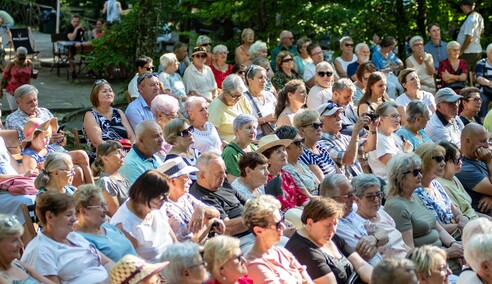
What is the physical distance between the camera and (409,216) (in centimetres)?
748

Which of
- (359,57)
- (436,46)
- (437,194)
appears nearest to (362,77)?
(359,57)

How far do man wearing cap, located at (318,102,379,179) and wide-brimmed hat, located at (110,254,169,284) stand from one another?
3988mm

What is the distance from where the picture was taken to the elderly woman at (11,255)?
532 centimetres

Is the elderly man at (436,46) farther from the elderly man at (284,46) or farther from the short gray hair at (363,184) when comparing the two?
the short gray hair at (363,184)

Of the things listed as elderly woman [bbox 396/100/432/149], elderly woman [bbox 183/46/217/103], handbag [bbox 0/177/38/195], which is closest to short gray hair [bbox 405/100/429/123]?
elderly woman [bbox 396/100/432/149]

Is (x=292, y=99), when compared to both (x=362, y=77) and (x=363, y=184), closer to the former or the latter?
(x=362, y=77)

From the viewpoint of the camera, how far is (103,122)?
8789 millimetres

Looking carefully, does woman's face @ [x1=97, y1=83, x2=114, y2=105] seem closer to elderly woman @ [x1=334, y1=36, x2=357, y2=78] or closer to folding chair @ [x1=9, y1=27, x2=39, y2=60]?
elderly woman @ [x1=334, y1=36, x2=357, y2=78]

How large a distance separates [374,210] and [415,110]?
2.61 metres

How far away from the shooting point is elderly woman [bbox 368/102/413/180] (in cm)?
895

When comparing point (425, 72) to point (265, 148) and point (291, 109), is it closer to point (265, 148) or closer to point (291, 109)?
point (291, 109)

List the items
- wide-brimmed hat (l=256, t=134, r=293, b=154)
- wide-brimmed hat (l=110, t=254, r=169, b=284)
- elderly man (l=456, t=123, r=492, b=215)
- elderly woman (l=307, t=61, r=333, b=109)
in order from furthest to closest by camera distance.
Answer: elderly woman (l=307, t=61, r=333, b=109) → elderly man (l=456, t=123, r=492, b=215) → wide-brimmed hat (l=256, t=134, r=293, b=154) → wide-brimmed hat (l=110, t=254, r=169, b=284)

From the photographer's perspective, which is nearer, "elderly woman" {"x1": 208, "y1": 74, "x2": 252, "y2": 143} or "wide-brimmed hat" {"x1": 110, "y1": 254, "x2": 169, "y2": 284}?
"wide-brimmed hat" {"x1": 110, "y1": 254, "x2": 169, "y2": 284}

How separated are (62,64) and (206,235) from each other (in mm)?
12587
